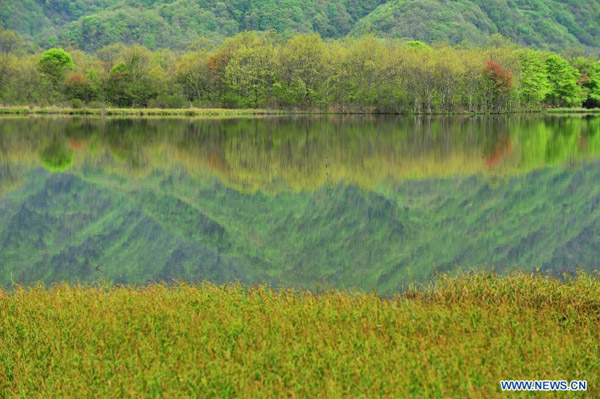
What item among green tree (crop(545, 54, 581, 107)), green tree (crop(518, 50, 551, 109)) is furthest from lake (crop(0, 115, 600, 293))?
green tree (crop(545, 54, 581, 107))

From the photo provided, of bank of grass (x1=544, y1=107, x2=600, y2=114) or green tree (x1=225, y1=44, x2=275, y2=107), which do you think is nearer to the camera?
green tree (x1=225, y1=44, x2=275, y2=107)

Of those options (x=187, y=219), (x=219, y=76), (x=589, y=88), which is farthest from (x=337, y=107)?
(x=187, y=219)

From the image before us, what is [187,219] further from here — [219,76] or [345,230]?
[219,76]

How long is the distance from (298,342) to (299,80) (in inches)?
4032

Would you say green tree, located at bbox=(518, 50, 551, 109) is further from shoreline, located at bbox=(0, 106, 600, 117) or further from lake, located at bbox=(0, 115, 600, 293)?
lake, located at bbox=(0, 115, 600, 293)

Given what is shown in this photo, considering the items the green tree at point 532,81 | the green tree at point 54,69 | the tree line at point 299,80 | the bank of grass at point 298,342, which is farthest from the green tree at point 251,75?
the bank of grass at point 298,342

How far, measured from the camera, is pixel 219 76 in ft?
378

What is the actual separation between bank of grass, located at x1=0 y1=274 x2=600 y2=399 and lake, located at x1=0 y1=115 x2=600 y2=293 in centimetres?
264

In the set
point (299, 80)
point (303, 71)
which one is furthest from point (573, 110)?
point (299, 80)

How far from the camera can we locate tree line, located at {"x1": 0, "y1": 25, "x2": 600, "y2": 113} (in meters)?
106

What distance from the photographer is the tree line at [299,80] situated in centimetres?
10650

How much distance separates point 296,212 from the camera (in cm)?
2444

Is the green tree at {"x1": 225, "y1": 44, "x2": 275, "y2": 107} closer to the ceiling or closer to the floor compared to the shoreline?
closer to the ceiling

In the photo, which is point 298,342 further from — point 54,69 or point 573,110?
point 573,110
